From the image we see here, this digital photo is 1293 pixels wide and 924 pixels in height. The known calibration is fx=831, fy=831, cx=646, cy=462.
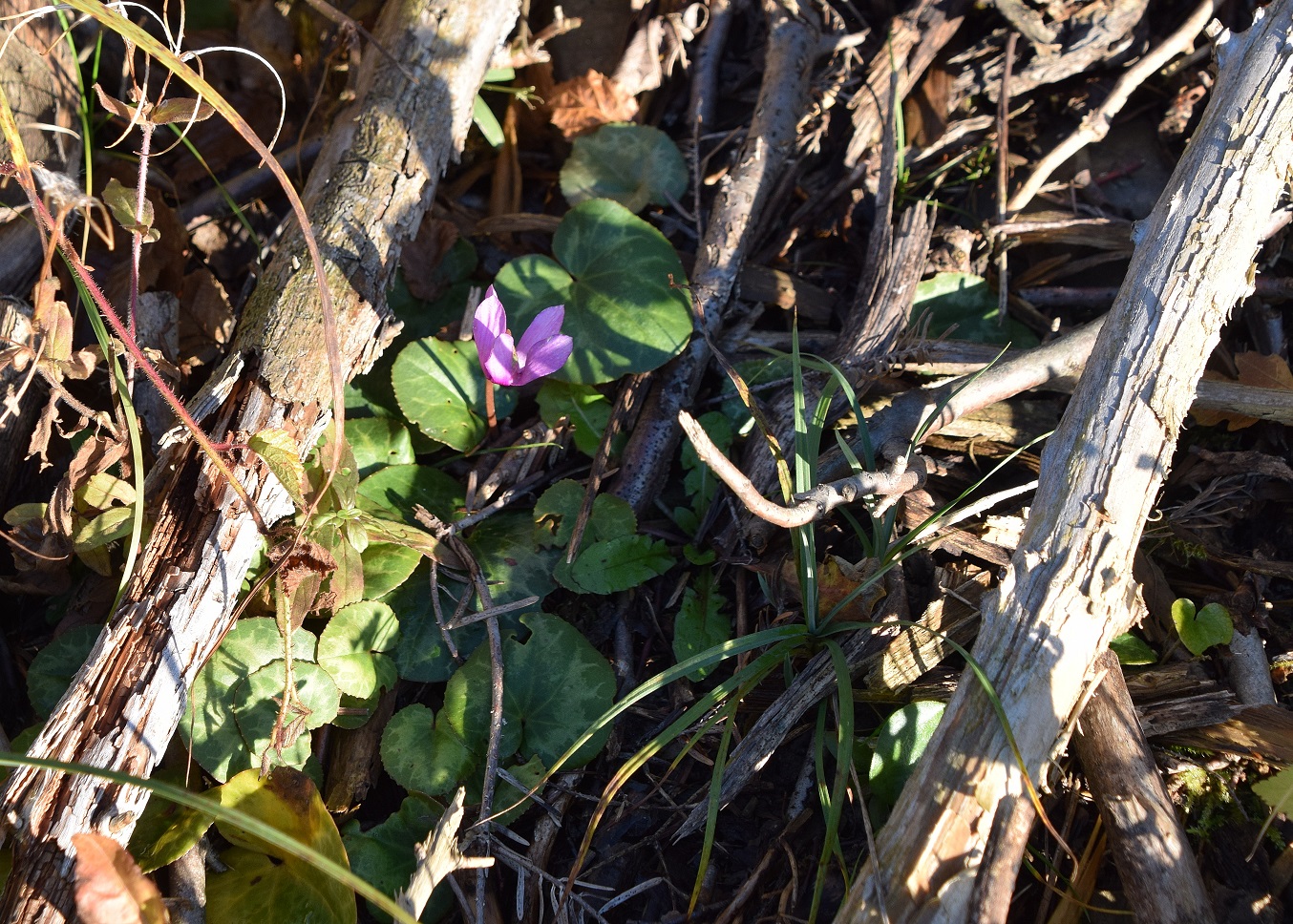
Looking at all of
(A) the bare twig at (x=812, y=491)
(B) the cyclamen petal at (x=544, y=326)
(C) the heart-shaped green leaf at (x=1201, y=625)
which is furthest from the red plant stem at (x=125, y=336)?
(C) the heart-shaped green leaf at (x=1201, y=625)

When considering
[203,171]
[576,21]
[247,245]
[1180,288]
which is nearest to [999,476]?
[1180,288]

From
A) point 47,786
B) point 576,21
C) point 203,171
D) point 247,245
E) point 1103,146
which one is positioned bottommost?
point 47,786

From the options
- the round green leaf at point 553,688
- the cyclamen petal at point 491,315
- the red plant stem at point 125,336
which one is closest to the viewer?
the red plant stem at point 125,336

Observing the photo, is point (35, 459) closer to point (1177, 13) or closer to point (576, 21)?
point (576, 21)

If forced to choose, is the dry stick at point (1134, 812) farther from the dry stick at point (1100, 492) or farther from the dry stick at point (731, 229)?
the dry stick at point (731, 229)

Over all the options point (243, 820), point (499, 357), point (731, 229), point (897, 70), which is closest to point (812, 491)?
point (499, 357)

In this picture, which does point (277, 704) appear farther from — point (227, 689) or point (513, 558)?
point (513, 558)

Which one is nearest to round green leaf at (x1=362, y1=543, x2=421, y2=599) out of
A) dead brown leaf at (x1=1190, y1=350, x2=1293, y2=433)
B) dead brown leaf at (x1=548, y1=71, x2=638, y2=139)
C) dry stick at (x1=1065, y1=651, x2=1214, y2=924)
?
dry stick at (x1=1065, y1=651, x2=1214, y2=924)
